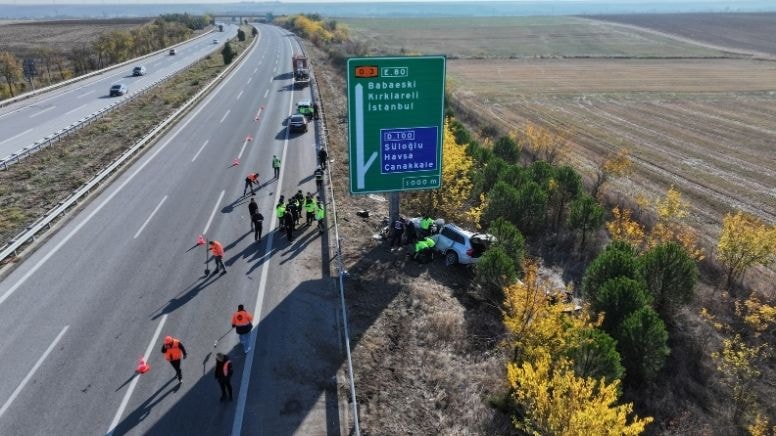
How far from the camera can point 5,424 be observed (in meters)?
12.7

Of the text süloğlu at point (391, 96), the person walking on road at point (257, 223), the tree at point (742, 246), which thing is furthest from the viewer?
the person walking on road at point (257, 223)

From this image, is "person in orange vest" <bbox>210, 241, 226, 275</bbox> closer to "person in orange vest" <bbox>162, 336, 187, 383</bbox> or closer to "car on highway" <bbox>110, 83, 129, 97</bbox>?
"person in orange vest" <bbox>162, 336, 187, 383</bbox>

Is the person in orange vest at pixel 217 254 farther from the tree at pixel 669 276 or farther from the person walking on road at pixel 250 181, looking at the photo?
the tree at pixel 669 276

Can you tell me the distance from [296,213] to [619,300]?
1371 cm

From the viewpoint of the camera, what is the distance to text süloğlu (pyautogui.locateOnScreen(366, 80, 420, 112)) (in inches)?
762

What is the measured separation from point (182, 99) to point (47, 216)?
30.8m

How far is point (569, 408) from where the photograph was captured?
38.0ft

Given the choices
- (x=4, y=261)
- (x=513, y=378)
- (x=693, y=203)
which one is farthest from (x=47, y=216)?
(x=693, y=203)

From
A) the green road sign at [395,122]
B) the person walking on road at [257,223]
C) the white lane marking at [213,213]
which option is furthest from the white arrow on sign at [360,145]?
the white lane marking at [213,213]

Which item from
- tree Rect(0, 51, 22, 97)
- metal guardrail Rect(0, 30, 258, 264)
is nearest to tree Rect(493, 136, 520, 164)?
metal guardrail Rect(0, 30, 258, 264)

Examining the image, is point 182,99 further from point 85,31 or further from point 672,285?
point 85,31

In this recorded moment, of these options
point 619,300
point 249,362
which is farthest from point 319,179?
point 619,300

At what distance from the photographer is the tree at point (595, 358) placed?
47.6 feet

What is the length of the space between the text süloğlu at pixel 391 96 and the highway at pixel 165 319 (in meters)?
6.73
